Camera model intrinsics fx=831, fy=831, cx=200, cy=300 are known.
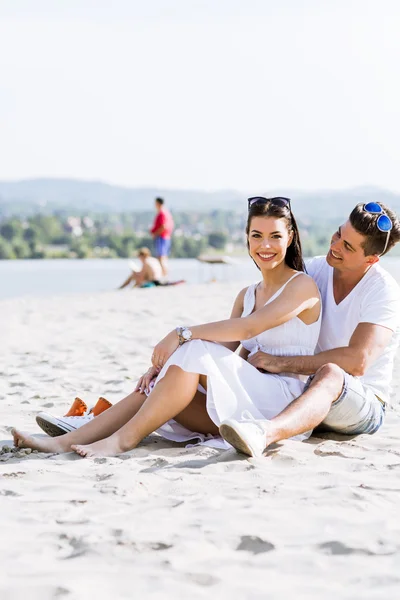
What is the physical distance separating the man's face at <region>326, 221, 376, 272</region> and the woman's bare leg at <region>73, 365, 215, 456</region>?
847 millimetres

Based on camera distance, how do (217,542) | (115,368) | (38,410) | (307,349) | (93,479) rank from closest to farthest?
1. (217,542)
2. (93,479)
3. (307,349)
4. (38,410)
5. (115,368)

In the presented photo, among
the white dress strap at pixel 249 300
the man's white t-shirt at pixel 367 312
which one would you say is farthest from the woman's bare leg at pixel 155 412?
the man's white t-shirt at pixel 367 312

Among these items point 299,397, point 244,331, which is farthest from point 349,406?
point 244,331

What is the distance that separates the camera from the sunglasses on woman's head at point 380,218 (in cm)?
365

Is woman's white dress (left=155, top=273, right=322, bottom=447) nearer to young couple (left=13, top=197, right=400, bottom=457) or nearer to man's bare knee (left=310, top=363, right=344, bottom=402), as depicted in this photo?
young couple (left=13, top=197, right=400, bottom=457)

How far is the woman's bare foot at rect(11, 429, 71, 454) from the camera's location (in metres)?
3.67

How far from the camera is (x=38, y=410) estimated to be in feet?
15.9

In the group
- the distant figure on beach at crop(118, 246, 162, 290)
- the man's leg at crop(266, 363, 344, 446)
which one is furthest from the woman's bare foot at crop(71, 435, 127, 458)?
the distant figure on beach at crop(118, 246, 162, 290)

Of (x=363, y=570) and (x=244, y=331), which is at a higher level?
(x=244, y=331)

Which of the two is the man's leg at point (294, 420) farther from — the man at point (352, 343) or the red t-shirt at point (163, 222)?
the red t-shirt at point (163, 222)

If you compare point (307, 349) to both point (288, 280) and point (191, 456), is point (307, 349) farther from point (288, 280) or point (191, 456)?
point (191, 456)

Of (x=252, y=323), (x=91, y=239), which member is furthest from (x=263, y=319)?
(x=91, y=239)

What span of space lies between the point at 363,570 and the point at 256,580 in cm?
30

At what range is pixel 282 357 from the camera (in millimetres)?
3715
